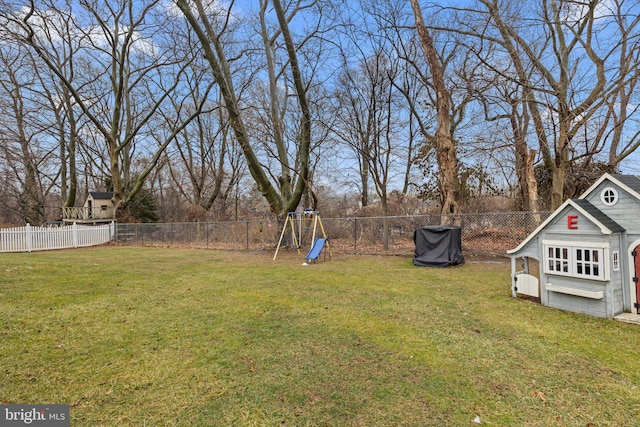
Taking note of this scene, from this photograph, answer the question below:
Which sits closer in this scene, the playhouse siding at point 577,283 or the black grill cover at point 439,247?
the playhouse siding at point 577,283

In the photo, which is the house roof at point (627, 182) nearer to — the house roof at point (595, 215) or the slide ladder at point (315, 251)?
the house roof at point (595, 215)

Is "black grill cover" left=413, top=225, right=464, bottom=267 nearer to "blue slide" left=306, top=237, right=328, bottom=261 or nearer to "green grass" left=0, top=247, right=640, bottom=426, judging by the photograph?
"green grass" left=0, top=247, right=640, bottom=426

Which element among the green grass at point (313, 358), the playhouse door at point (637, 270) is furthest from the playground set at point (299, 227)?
the playhouse door at point (637, 270)

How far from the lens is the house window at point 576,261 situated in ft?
13.5

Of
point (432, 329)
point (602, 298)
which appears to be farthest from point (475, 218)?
point (432, 329)

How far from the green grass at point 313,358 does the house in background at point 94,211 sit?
20.1 m

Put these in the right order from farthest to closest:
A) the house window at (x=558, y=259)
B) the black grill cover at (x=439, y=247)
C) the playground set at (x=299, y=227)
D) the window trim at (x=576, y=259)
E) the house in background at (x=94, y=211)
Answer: the house in background at (x=94, y=211), the playground set at (x=299, y=227), the black grill cover at (x=439, y=247), the house window at (x=558, y=259), the window trim at (x=576, y=259)

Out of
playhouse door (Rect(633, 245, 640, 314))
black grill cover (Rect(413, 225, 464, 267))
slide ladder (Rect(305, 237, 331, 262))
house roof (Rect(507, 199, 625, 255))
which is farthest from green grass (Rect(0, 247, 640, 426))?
slide ladder (Rect(305, 237, 331, 262))

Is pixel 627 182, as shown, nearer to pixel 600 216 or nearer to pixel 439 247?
pixel 600 216

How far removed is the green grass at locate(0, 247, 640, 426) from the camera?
90.3 inches

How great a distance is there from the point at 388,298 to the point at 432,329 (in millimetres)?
1498

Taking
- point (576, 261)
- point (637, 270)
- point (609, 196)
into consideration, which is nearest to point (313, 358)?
point (576, 261)

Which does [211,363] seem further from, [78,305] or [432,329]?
[78,305]

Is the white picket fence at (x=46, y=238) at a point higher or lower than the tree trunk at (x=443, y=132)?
lower
